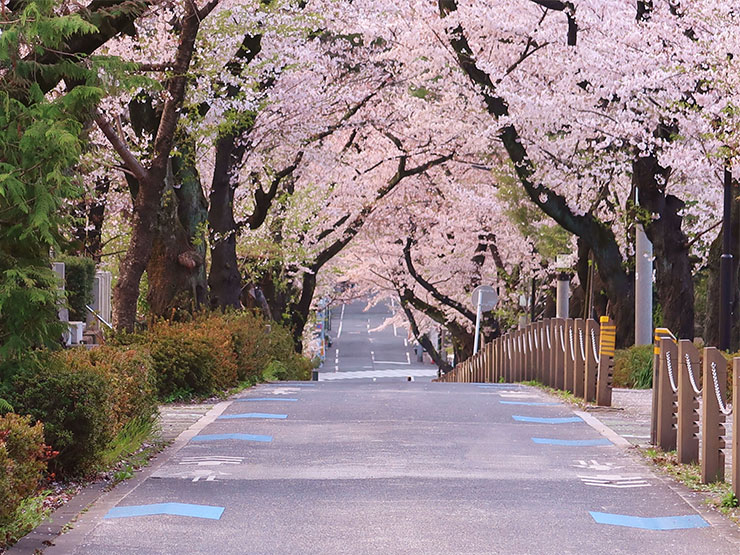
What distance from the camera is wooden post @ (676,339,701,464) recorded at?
10.7 meters

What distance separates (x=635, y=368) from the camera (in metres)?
23.1

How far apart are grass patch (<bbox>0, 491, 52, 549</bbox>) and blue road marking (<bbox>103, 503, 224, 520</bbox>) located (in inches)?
18.3

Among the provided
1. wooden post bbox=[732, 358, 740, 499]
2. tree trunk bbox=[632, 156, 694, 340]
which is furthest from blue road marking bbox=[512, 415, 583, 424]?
tree trunk bbox=[632, 156, 694, 340]

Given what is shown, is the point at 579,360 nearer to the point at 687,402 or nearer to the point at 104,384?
the point at 687,402

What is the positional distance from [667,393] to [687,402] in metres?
0.97

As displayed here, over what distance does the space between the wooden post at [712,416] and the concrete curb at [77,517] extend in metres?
4.48

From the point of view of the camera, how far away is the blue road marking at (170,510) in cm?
845

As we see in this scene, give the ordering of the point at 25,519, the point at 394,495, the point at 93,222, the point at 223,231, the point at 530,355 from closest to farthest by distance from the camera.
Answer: the point at 25,519, the point at 394,495, the point at 530,355, the point at 223,231, the point at 93,222

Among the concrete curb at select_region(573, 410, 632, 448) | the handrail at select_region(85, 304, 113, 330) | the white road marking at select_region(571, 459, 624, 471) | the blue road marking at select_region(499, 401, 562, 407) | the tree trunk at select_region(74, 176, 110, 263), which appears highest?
the tree trunk at select_region(74, 176, 110, 263)

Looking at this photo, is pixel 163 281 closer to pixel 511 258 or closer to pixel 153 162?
pixel 153 162

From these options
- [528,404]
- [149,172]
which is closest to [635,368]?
[528,404]

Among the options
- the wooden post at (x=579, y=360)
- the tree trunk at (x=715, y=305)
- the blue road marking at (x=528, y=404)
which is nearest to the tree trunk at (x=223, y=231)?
the wooden post at (x=579, y=360)

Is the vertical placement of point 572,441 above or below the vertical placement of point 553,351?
below

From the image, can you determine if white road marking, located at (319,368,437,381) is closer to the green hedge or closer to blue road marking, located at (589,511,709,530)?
the green hedge
